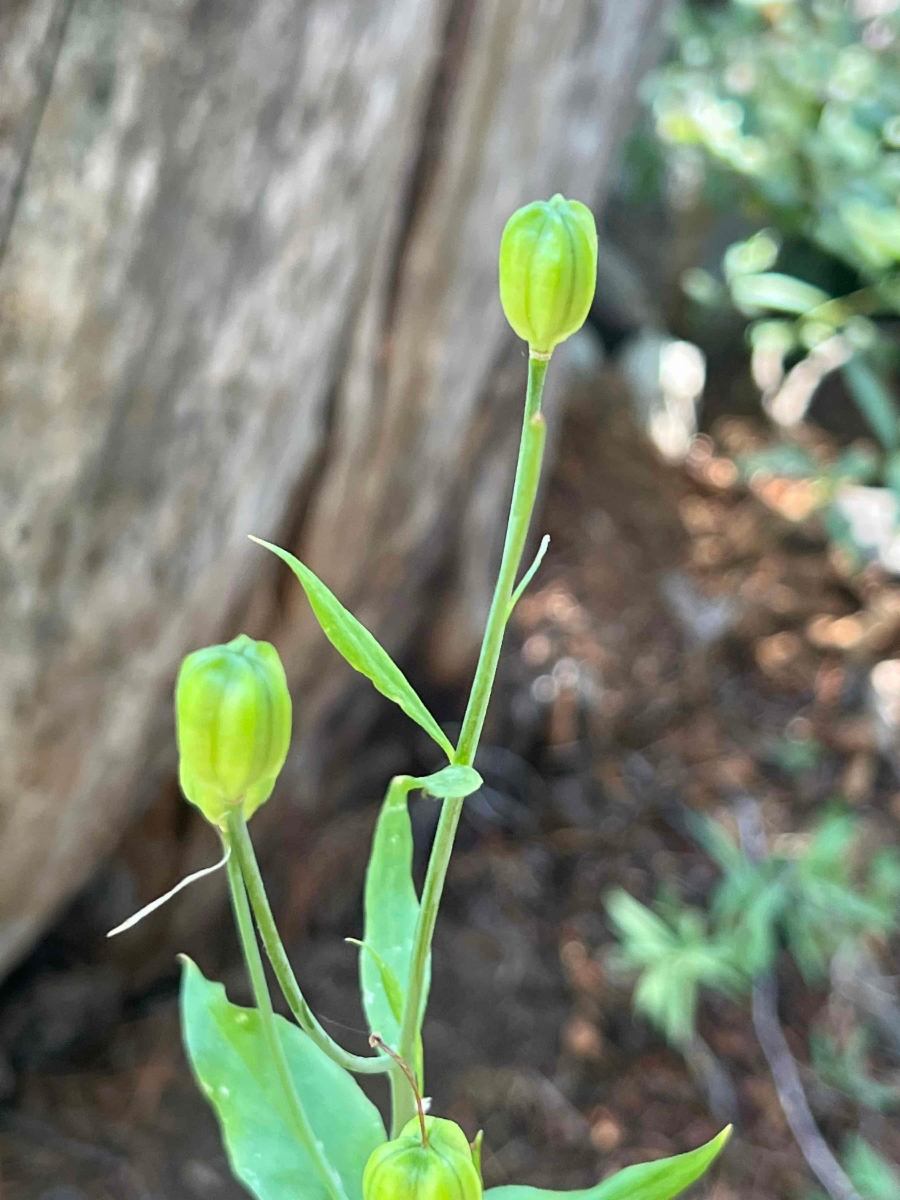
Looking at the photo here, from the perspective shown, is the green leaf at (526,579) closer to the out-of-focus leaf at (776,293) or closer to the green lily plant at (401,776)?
the green lily plant at (401,776)

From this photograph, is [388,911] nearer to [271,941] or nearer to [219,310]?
[271,941]

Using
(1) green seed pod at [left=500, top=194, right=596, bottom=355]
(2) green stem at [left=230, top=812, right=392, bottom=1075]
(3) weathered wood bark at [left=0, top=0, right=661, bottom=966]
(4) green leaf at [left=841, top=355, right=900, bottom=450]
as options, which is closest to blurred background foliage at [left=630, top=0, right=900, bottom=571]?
(4) green leaf at [left=841, top=355, right=900, bottom=450]

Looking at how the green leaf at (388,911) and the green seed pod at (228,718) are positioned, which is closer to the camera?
the green seed pod at (228,718)

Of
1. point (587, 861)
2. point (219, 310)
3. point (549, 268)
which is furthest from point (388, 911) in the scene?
point (587, 861)

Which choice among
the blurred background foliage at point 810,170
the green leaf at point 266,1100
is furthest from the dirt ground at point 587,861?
the green leaf at point 266,1100

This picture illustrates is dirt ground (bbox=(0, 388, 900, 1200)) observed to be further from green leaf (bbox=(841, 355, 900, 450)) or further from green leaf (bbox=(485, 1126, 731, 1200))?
green leaf (bbox=(485, 1126, 731, 1200))

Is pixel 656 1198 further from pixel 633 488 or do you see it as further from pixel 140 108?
pixel 633 488
